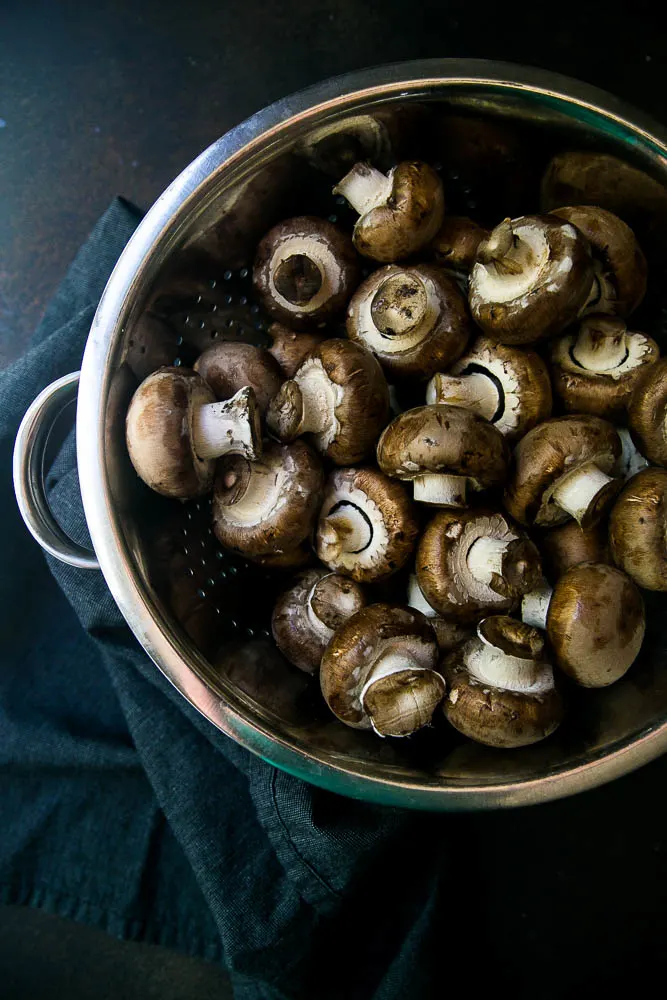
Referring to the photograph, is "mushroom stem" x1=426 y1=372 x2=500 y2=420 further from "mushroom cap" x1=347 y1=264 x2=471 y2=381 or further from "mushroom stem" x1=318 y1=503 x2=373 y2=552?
"mushroom stem" x1=318 y1=503 x2=373 y2=552

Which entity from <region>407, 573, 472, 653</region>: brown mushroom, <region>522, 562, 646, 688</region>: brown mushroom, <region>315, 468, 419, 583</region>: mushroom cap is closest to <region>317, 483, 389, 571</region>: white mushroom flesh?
<region>315, 468, 419, 583</region>: mushroom cap

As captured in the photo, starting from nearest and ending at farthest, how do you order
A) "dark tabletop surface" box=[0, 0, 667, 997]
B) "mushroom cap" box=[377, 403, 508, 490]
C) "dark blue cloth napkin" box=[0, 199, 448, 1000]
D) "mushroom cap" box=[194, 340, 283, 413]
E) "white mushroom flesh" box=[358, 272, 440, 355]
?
"mushroom cap" box=[377, 403, 508, 490]
"white mushroom flesh" box=[358, 272, 440, 355]
"mushroom cap" box=[194, 340, 283, 413]
"dark blue cloth napkin" box=[0, 199, 448, 1000]
"dark tabletop surface" box=[0, 0, 667, 997]

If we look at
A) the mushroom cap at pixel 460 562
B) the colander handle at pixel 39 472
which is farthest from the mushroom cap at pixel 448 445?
the colander handle at pixel 39 472

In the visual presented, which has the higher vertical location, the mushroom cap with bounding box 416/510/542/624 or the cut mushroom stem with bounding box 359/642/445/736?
the mushroom cap with bounding box 416/510/542/624

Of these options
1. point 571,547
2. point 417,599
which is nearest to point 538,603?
point 571,547

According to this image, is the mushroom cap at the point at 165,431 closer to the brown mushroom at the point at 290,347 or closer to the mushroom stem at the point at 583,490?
the brown mushroom at the point at 290,347

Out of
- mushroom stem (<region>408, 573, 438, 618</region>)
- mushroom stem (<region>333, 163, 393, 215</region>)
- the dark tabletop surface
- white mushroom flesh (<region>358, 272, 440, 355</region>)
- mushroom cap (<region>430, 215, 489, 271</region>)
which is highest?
the dark tabletop surface

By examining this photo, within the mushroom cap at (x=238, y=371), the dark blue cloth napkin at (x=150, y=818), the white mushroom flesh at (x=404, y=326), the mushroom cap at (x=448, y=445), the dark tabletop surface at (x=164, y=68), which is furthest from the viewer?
the dark tabletop surface at (x=164, y=68)
